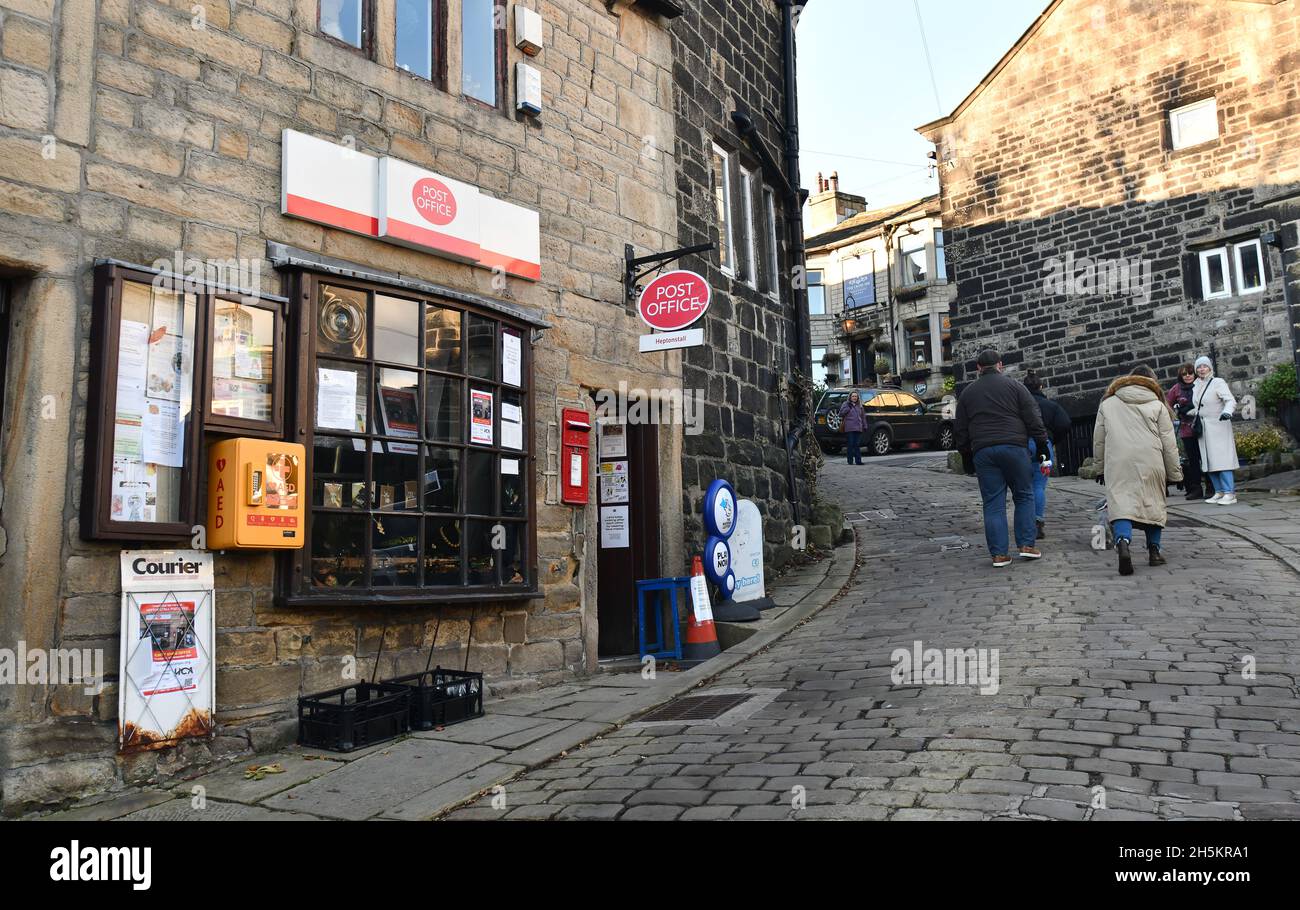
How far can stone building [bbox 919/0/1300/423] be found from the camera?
18266 mm

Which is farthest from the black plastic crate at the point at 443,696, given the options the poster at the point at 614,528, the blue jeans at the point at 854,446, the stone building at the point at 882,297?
the stone building at the point at 882,297

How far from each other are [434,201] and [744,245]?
5.21m

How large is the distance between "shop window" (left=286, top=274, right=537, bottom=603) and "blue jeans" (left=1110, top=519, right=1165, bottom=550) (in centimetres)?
515

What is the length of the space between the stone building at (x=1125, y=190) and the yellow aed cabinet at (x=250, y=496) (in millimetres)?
16214

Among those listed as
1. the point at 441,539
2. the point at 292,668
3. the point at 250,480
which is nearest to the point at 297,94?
the point at 250,480

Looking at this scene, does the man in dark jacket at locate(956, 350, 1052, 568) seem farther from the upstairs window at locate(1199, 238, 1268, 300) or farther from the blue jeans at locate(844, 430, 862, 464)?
the blue jeans at locate(844, 430, 862, 464)

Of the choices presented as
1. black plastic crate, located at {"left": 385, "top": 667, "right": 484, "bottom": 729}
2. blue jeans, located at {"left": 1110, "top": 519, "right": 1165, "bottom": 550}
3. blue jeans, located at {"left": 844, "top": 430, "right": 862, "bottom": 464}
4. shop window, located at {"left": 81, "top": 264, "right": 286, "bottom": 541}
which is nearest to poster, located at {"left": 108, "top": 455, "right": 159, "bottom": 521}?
shop window, located at {"left": 81, "top": 264, "right": 286, "bottom": 541}

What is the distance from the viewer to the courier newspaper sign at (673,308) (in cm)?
849

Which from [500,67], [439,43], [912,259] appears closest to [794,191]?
[500,67]

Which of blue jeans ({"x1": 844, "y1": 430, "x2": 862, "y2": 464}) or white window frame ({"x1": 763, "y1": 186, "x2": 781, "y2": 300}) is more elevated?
white window frame ({"x1": 763, "y1": 186, "x2": 781, "y2": 300})

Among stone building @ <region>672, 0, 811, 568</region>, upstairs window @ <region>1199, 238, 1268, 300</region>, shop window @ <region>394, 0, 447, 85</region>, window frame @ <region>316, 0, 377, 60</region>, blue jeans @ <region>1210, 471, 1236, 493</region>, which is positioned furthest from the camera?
upstairs window @ <region>1199, 238, 1268, 300</region>

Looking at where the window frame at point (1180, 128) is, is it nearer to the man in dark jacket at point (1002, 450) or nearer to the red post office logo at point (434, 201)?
the man in dark jacket at point (1002, 450)

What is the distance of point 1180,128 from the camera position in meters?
19.1

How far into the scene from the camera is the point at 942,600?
878cm
